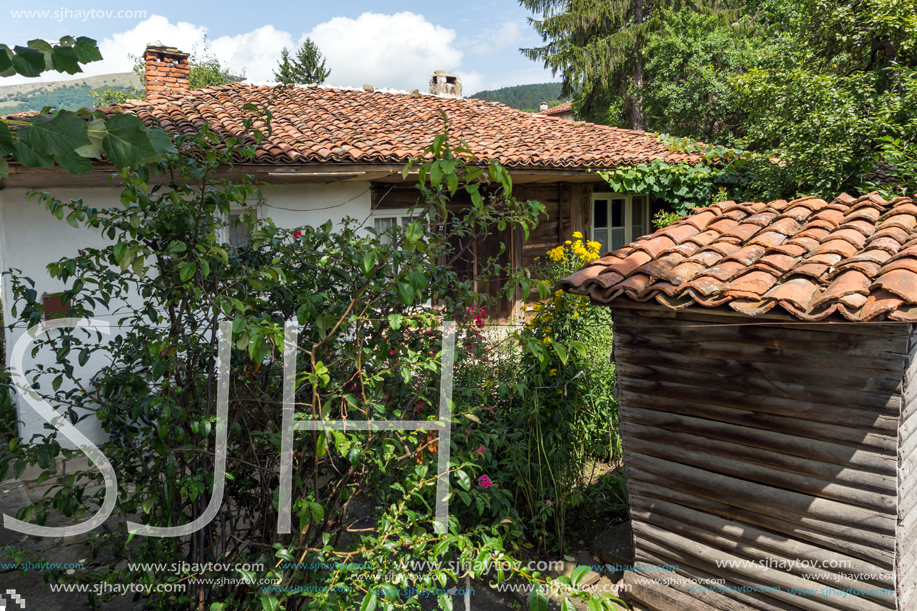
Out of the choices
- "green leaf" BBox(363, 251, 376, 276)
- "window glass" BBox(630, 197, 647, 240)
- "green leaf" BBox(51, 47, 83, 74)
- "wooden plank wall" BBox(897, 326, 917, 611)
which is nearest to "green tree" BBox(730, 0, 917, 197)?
"wooden plank wall" BBox(897, 326, 917, 611)

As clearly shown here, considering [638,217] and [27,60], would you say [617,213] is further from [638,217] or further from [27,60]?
[27,60]

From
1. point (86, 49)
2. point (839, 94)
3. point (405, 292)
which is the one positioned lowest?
point (405, 292)

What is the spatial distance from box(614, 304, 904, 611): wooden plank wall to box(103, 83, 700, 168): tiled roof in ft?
12.2

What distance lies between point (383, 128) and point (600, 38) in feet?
38.1

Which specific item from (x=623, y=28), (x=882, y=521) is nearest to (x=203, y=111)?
(x=882, y=521)

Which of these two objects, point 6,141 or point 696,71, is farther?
point 696,71

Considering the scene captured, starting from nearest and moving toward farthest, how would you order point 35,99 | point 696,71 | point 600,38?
1. point 35,99
2. point 696,71
3. point 600,38

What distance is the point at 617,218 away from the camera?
1037cm

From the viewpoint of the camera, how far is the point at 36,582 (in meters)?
3.55

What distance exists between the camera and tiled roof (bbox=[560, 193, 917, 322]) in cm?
222

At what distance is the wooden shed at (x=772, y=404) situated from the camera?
2.47 m

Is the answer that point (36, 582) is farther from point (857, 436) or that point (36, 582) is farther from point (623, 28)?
point (623, 28)

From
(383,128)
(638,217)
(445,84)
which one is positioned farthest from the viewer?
(445,84)

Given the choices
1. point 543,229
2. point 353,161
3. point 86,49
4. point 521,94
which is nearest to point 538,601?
point 86,49
